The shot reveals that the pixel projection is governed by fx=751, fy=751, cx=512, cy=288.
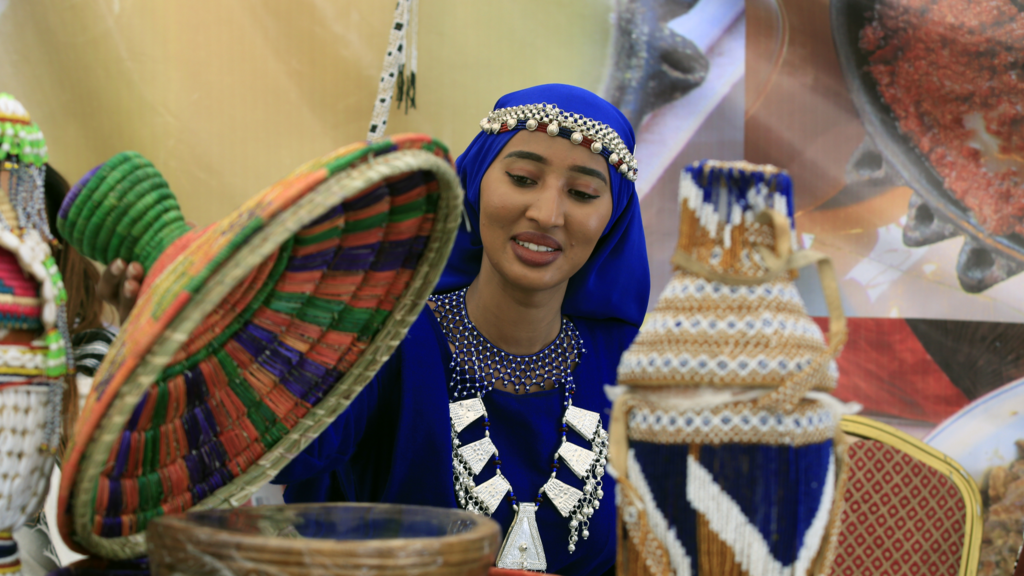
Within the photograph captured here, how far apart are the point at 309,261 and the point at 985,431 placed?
2175 millimetres

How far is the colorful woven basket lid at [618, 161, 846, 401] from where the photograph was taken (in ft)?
2.06

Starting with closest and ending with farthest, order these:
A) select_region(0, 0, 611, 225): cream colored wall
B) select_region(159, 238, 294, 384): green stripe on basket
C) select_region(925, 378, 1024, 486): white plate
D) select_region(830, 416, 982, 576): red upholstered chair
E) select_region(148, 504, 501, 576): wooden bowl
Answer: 1. select_region(148, 504, 501, 576): wooden bowl
2. select_region(159, 238, 294, 384): green stripe on basket
3. select_region(830, 416, 982, 576): red upholstered chair
4. select_region(0, 0, 611, 225): cream colored wall
5. select_region(925, 378, 1024, 486): white plate

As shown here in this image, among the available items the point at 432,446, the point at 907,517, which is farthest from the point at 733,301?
the point at 907,517

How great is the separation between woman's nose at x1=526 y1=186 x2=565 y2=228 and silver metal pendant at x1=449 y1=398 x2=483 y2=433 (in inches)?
12.4

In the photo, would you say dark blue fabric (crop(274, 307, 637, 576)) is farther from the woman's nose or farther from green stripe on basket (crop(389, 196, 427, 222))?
green stripe on basket (crop(389, 196, 427, 222))

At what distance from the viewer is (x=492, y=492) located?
46.3 inches

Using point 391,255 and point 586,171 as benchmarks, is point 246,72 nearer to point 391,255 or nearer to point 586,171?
point 586,171

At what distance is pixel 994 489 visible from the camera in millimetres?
2168

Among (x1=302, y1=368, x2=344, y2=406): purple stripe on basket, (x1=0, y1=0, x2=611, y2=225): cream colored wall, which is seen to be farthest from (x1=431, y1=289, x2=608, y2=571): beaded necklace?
(x1=0, y1=0, x2=611, y2=225): cream colored wall

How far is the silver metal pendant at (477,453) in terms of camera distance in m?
1.19

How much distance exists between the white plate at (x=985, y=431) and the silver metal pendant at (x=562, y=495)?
1.53m

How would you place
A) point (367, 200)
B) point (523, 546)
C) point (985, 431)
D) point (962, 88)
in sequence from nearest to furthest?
point (367, 200) < point (523, 546) < point (962, 88) < point (985, 431)

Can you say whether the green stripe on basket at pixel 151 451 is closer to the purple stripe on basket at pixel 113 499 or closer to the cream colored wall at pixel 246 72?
the purple stripe on basket at pixel 113 499

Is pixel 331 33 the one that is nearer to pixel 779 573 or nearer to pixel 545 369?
pixel 545 369
